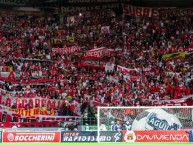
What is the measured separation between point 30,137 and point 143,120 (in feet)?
16.4

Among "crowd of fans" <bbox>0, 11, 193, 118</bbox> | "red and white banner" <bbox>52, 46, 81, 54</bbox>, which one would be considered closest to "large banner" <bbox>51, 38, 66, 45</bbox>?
"crowd of fans" <bbox>0, 11, 193, 118</bbox>

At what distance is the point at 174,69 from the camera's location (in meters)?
31.2

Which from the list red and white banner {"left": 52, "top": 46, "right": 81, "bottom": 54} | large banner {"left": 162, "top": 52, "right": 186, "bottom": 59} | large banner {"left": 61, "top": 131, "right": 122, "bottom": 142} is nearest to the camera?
large banner {"left": 61, "top": 131, "right": 122, "bottom": 142}

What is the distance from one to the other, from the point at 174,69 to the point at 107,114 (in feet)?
39.6

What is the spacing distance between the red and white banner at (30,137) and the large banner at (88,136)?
456 mm

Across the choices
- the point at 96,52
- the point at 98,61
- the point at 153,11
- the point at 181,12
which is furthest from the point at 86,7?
the point at 181,12

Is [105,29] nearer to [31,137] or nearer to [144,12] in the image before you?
[144,12]

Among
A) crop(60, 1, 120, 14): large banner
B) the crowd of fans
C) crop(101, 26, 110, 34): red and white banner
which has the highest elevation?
crop(60, 1, 120, 14): large banner

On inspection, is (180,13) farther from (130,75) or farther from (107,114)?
(107,114)

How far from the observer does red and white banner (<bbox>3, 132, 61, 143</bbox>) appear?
66.4 feet

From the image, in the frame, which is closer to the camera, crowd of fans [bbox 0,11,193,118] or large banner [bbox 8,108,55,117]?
large banner [bbox 8,108,55,117]

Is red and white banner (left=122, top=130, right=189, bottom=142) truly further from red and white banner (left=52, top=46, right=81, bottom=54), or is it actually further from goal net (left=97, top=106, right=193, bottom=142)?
red and white banner (left=52, top=46, right=81, bottom=54)

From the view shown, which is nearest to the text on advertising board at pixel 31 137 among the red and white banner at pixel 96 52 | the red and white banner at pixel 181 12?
the red and white banner at pixel 96 52

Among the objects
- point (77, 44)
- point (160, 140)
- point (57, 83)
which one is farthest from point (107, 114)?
point (77, 44)
